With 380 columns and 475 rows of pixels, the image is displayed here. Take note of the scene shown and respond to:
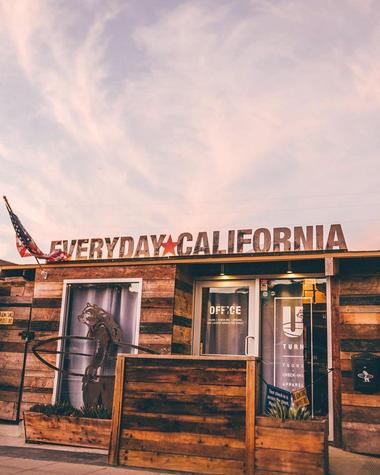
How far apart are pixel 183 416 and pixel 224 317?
3592mm

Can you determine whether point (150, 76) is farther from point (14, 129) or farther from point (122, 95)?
point (14, 129)

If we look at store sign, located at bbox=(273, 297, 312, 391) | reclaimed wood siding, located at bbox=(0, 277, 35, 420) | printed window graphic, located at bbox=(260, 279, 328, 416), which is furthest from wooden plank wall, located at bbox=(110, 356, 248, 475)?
reclaimed wood siding, located at bbox=(0, 277, 35, 420)

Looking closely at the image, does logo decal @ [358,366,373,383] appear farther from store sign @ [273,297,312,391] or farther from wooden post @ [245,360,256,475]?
wooden post @ [245,360,256,475]

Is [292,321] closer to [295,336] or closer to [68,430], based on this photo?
[295,336]

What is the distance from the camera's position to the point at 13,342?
11008 mm

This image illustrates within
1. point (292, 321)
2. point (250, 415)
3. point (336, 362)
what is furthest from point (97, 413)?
point (336, 362)

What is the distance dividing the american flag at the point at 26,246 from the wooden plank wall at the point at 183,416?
432cm

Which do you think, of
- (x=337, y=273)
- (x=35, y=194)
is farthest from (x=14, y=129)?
(x=337, y=273)

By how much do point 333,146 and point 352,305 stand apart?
6092 millimetres

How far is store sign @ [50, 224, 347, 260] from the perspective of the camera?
36.2 ft

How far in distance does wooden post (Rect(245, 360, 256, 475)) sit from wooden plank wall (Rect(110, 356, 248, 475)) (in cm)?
7

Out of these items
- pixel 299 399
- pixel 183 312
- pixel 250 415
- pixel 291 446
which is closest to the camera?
pixel 291 446

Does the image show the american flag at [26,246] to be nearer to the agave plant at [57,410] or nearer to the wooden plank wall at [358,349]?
the agave plant at [57,410]

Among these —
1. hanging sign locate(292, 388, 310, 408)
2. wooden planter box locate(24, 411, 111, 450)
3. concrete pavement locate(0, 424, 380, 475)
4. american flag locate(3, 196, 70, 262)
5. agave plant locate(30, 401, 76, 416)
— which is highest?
american flag locate(3, 196, 70, 262)
